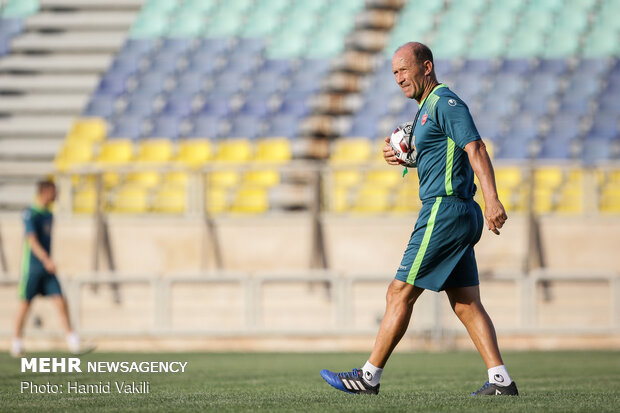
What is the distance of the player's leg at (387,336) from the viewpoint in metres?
5.62

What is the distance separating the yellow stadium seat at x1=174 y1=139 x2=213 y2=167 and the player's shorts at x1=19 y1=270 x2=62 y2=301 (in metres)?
6.44

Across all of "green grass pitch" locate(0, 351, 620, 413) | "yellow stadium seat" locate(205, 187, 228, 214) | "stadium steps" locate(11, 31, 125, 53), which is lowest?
"green grass pitch" locate(0, 351, 620, 413)

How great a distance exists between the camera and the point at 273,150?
57.1ft

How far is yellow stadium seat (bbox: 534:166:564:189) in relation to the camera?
13625mm

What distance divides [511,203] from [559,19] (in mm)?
6506

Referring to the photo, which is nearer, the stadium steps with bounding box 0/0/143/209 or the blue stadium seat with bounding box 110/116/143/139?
the blue stadium seat with bounding box 110/116/143/139

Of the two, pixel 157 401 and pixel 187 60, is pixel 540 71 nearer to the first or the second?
pixel 187 60

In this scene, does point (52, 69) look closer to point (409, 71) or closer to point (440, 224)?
point (409, 71)

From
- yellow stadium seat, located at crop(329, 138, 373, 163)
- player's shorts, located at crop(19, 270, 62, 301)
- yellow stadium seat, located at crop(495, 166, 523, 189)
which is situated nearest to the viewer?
player's shorts, located at crop(19, 270, 62, 301)

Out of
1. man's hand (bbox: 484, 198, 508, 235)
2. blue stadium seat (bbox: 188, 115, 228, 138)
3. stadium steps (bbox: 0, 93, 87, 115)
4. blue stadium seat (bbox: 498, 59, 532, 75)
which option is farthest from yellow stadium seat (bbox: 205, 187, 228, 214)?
man's hand (bbox: 484, 198, 508, 235)

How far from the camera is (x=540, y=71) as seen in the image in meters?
18.4

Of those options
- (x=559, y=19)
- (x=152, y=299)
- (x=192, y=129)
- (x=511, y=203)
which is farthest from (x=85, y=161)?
(x=559, y=19)

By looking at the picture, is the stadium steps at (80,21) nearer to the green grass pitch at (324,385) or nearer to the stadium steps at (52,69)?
the stadium steps at (52,69)

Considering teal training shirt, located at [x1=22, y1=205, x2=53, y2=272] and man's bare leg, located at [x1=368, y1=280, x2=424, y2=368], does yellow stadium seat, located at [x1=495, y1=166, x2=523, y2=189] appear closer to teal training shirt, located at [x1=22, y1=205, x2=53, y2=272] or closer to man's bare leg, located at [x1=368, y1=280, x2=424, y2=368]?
teal training shirt, located at [x1=22, y1=205, x2=53, y2=272]
